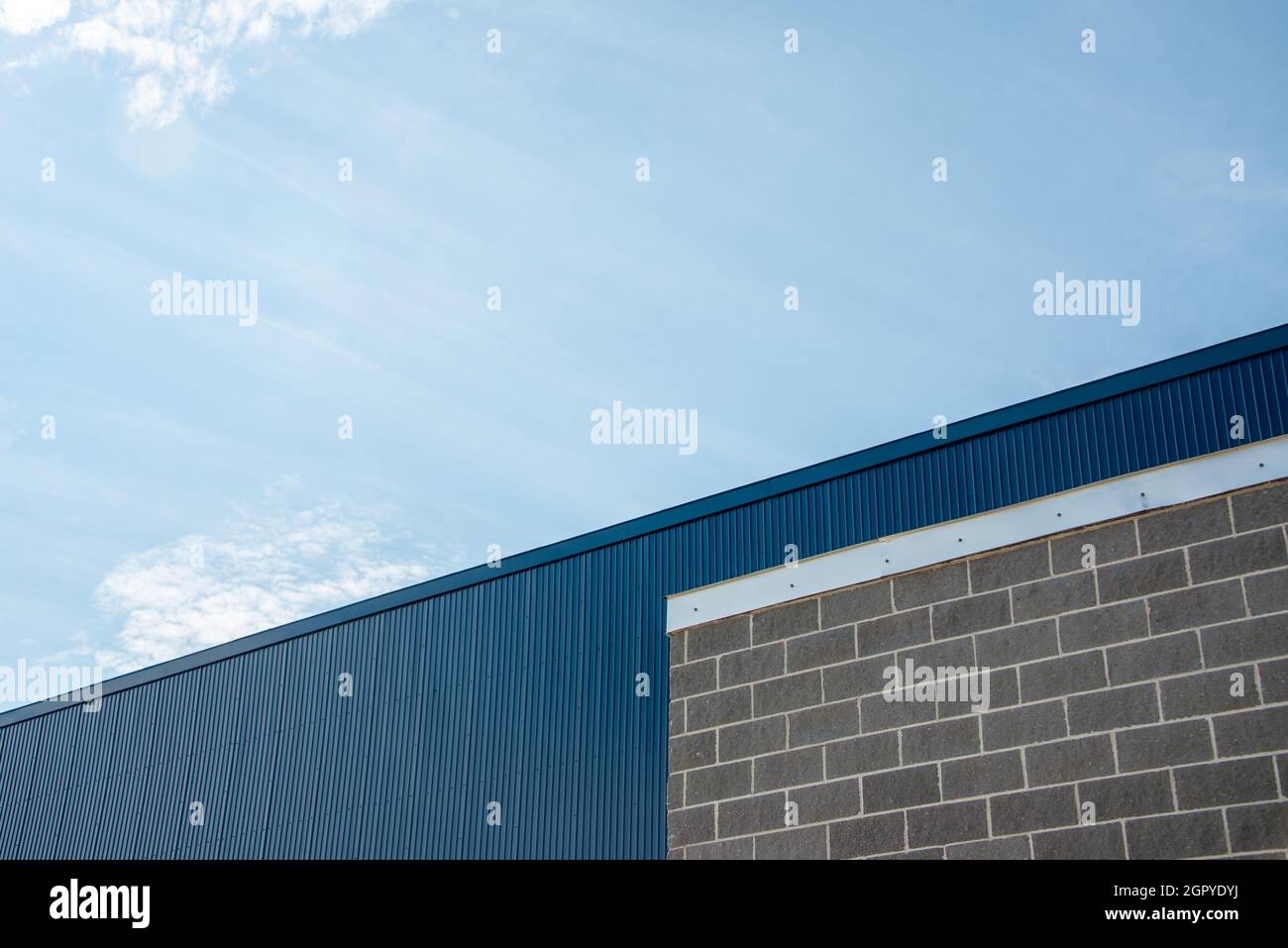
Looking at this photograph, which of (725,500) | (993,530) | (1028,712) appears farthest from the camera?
(725,500)

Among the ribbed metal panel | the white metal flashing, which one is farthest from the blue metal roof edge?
the white metal flashing

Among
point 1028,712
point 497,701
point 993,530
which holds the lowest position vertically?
point 1028,712

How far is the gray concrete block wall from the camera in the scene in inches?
285

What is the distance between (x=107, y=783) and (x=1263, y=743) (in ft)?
67.4

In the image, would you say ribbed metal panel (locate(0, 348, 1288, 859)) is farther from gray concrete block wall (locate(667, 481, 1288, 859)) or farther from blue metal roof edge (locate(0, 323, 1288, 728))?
gray concrete block wall (locate(667, 481, 1288, 859))

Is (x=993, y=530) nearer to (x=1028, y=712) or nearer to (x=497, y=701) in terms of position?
(x=1028, y=712)

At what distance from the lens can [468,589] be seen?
2092 cm

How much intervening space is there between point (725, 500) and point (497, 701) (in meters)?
4.35

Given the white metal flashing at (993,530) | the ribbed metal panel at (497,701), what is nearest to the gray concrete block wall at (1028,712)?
the white metal flashing at (993,530)

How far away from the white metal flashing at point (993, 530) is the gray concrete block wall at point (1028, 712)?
0.08 meters

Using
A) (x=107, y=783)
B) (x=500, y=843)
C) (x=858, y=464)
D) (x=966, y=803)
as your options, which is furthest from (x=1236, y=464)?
(x=107, y=783)

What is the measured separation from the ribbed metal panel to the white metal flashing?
7326mm

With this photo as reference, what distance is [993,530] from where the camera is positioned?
8.42 meters

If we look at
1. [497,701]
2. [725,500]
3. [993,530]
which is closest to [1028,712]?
[993,530]
